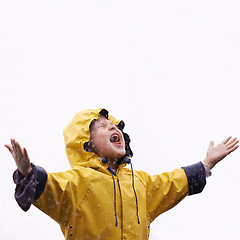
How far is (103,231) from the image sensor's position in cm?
279

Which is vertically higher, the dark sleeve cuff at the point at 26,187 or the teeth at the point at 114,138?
the teeth at the point at 114,138

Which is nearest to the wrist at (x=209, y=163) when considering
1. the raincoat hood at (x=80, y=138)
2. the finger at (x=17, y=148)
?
the raincoat hood at (x=80, y=138)

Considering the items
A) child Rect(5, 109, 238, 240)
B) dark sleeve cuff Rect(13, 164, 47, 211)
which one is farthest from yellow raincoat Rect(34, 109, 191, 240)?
dark sleeve cuff Rect(13, 164, 47, 211)

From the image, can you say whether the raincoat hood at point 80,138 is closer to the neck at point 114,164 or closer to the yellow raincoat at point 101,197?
the yellow raincoat at point 101,197

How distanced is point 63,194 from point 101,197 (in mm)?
322

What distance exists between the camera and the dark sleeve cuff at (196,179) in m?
3.26

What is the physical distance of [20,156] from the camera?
7.87ft

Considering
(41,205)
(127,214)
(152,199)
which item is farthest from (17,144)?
(152,199)

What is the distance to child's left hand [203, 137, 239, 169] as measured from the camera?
3.33 meters

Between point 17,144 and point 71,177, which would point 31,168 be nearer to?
point 17,144

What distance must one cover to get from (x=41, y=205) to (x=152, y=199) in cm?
105

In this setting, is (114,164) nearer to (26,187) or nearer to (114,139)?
(114,139)

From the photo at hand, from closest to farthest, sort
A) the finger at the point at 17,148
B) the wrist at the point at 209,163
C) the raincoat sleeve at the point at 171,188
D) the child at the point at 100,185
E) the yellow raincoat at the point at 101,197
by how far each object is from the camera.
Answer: the finger at the point at 17,148
the child at the point at 100,185
the yellow raincoat at the point at 101,197
the raincoat sleeve at the point at 171,188
the wrist at the point at 209,163

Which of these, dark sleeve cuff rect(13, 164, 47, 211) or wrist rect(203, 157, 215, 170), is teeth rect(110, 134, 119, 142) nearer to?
wrist rect(203, 157, 215, 170)
